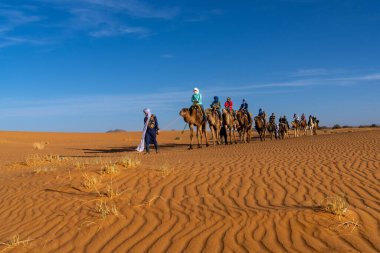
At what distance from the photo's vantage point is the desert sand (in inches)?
216

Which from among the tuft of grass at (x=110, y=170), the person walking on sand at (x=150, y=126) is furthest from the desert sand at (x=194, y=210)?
the person walking on sand at (x=150, y=126)

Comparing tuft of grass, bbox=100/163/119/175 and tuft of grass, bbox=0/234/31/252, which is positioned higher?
tuft of grass, bbox=100/163/119/175

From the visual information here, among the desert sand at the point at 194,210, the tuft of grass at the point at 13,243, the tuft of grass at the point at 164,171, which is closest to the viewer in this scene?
the desert sand at the point at 194,210

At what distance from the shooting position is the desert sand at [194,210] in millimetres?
5477

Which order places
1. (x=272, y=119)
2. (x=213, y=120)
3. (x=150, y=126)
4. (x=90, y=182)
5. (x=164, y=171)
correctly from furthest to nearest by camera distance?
(x=272, y=119)
(x=213, y=120)
(x=150, y=126)
(x=164, y=171)
(x=90, y=182)

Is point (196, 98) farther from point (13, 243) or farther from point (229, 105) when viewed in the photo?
point (13, 243)

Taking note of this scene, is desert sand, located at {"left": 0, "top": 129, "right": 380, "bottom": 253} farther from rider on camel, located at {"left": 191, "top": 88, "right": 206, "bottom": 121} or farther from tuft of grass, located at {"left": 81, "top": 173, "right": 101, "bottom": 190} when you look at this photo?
rider on camel, located at {"left": 191, "top": 88, "right": 206, "bottom": 121}

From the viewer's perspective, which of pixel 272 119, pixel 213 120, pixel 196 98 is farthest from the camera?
pixel 272 119

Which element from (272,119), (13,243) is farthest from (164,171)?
(272,119)

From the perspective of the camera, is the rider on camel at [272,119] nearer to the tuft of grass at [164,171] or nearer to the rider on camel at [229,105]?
the rider on camel at [229,105]

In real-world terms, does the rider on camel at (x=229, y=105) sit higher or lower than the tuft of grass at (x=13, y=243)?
higher

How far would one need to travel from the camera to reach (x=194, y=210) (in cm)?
684

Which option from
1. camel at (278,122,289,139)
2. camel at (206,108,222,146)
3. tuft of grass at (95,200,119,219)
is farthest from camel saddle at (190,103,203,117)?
camel at (278,122,289,139)

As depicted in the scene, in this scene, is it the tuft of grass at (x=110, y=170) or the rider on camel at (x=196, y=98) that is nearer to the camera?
the tuft of grass at (x=110, y=170)
